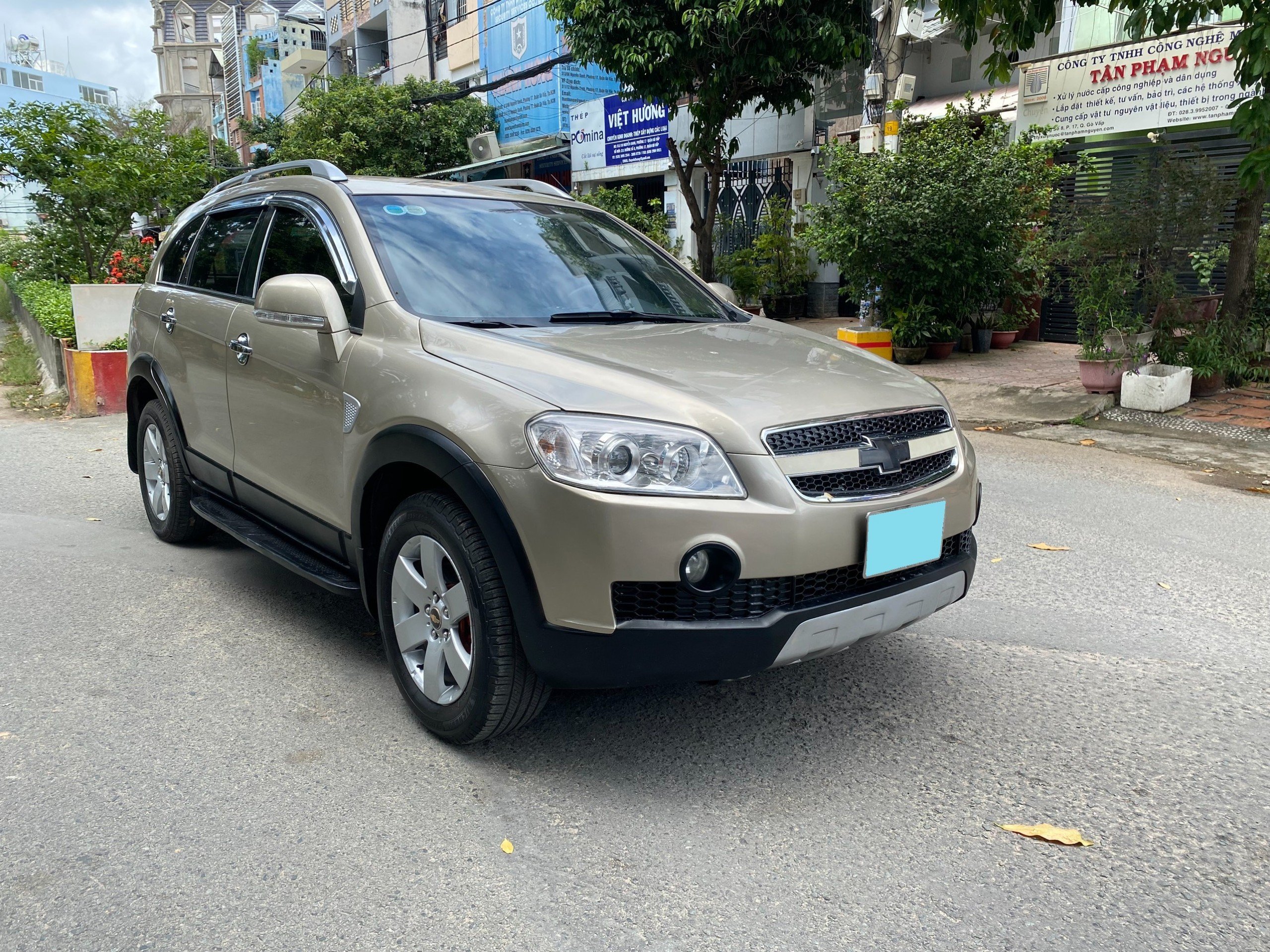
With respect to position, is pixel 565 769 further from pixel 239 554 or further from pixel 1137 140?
pixel 1137 140

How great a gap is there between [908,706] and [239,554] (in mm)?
3290

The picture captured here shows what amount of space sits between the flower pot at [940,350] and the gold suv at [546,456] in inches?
348

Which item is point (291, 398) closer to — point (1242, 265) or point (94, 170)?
point (1242, 265)

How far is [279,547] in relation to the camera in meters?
3.76

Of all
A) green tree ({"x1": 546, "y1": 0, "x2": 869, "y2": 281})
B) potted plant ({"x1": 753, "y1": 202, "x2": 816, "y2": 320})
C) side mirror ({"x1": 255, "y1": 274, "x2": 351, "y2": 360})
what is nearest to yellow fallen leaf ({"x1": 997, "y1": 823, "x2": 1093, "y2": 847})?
side mirror ({"x1": 255, "y1": 274, "x2": 351, "y2": 360})

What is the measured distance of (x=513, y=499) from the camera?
2572mm

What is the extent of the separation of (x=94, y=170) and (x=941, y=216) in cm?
992

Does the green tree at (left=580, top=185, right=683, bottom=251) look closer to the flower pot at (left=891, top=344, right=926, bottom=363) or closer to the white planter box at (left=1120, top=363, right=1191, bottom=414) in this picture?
the flower pot at (left=891, top=344, right=926, bottom=363)

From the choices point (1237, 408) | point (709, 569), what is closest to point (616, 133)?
point (1237, 408)

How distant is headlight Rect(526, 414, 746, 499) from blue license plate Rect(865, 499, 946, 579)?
1.35ft

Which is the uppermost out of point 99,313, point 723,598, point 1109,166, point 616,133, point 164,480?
point 616,133

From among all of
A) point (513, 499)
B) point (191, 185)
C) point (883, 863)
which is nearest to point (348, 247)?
point (513, 499)

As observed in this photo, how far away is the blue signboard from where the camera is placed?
84.5 ft

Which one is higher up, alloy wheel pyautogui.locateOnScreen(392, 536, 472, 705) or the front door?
the front door
